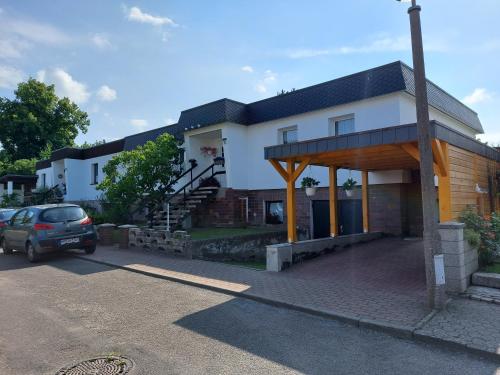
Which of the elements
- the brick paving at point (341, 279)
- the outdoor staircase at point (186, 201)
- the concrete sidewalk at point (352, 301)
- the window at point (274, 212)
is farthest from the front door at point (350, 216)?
the outdoor staircase at point (186, 201)

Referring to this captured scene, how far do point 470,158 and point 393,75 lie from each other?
450 centimetres

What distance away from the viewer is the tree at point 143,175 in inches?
581

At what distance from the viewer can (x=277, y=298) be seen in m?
6.34

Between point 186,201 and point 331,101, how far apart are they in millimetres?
7472

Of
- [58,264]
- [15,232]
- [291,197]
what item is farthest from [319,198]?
[15,232]

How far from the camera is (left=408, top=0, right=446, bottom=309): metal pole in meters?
5.42

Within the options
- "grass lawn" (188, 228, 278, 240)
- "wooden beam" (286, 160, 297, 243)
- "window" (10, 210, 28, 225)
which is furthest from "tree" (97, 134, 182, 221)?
"wooden beam" (286, 160, 297, 243)

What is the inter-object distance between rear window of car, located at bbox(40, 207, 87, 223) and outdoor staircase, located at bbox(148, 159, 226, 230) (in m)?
3.31

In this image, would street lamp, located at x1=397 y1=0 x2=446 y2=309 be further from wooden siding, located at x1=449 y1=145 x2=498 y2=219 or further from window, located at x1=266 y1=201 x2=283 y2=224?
window, located at x1=266 y1=201 x2=283 y2=224

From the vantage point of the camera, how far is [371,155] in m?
9.01

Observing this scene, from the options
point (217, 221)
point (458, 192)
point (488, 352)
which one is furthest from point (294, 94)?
point (488, 352)

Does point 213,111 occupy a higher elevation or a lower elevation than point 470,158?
higher

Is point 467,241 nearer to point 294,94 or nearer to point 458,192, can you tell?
point 458,192

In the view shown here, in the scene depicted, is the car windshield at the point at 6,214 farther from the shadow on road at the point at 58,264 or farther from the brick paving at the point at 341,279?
the brick paving at the point at 341,279
